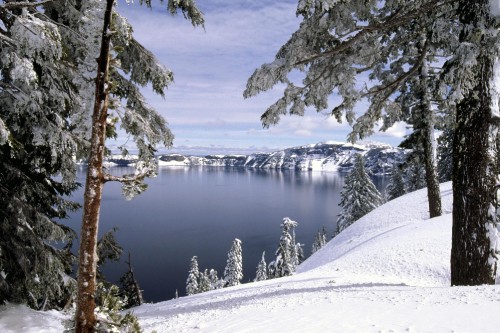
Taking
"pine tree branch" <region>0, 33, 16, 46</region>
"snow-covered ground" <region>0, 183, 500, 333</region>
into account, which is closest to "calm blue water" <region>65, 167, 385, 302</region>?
"snow-covered ground" <region>0, 183, 500, 333</region>

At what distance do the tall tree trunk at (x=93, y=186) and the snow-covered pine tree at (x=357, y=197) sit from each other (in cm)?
3558

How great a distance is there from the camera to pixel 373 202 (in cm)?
3800

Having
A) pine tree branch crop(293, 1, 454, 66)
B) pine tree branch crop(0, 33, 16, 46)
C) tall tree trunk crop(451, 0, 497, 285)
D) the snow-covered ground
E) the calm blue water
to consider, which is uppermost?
pine tree branch crop(293, 1, 454, 66)

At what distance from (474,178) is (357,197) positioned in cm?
3176

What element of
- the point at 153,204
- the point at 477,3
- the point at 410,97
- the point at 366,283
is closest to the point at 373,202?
the point at 410,97

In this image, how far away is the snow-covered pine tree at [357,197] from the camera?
1442 inches

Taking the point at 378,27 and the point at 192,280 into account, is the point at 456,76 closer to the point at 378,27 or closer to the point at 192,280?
the point at 378,27

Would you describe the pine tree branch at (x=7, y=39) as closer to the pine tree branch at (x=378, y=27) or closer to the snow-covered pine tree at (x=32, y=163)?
the snow-covered pine tree at (x=32, y=163)

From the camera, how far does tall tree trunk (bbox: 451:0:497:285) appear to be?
6250mm

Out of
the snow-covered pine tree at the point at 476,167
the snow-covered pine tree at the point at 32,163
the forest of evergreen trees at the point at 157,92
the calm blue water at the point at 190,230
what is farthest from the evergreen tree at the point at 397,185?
the snow-covered pine tree at the point at 32,163

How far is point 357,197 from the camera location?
37094 millimetres

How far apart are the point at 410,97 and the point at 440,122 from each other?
1.77 meters

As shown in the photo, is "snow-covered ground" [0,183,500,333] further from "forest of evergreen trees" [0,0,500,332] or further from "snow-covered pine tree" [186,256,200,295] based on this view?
"snow-covered pine tree" [186,256,200,295]

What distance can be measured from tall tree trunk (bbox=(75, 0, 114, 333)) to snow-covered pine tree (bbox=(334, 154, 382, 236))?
35.6 m
